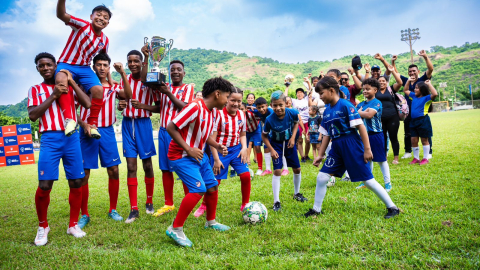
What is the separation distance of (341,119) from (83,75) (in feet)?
12.9

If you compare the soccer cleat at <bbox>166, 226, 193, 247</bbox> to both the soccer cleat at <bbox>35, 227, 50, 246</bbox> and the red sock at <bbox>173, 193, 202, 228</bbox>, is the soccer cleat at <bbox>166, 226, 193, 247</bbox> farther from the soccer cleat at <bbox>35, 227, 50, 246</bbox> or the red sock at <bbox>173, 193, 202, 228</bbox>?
the soccer cleat at <bbox>35, 227, 50, 246</bbox>

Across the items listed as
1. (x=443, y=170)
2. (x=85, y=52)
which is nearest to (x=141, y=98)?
(x=85, y=52)

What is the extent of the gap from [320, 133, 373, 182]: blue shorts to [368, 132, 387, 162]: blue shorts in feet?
5.03

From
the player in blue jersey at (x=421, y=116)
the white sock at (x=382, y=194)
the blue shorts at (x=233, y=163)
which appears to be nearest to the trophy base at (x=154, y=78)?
the blue shorts at (x=233, y=163)

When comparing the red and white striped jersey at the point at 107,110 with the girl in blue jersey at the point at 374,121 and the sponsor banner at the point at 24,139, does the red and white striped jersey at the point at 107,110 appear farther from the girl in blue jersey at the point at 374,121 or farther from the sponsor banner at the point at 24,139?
the sponsor banner at the point at 24,139

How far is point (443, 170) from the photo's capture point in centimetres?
631

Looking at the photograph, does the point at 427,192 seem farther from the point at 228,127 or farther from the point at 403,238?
the point at 228,127

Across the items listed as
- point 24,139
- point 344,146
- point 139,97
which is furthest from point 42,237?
point 24,139

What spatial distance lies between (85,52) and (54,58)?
→ 1.44ft

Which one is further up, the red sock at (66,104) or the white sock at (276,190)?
the red sock at (66,104)

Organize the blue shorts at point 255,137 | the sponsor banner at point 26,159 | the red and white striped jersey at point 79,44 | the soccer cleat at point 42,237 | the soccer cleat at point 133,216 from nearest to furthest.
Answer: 1. the soccer cleat at point 42,237
2. the red and white striped jersey at point 79,44
3. the soccer cleat at point 133,216
4. the blue shorts at point 255,137
5. the sponsor banner at point 26,159

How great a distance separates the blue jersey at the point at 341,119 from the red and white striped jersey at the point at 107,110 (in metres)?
3.64

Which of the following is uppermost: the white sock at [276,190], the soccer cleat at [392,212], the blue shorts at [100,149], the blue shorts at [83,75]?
the blue shorts at [83,75]

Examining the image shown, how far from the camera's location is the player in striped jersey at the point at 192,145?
3.59m
